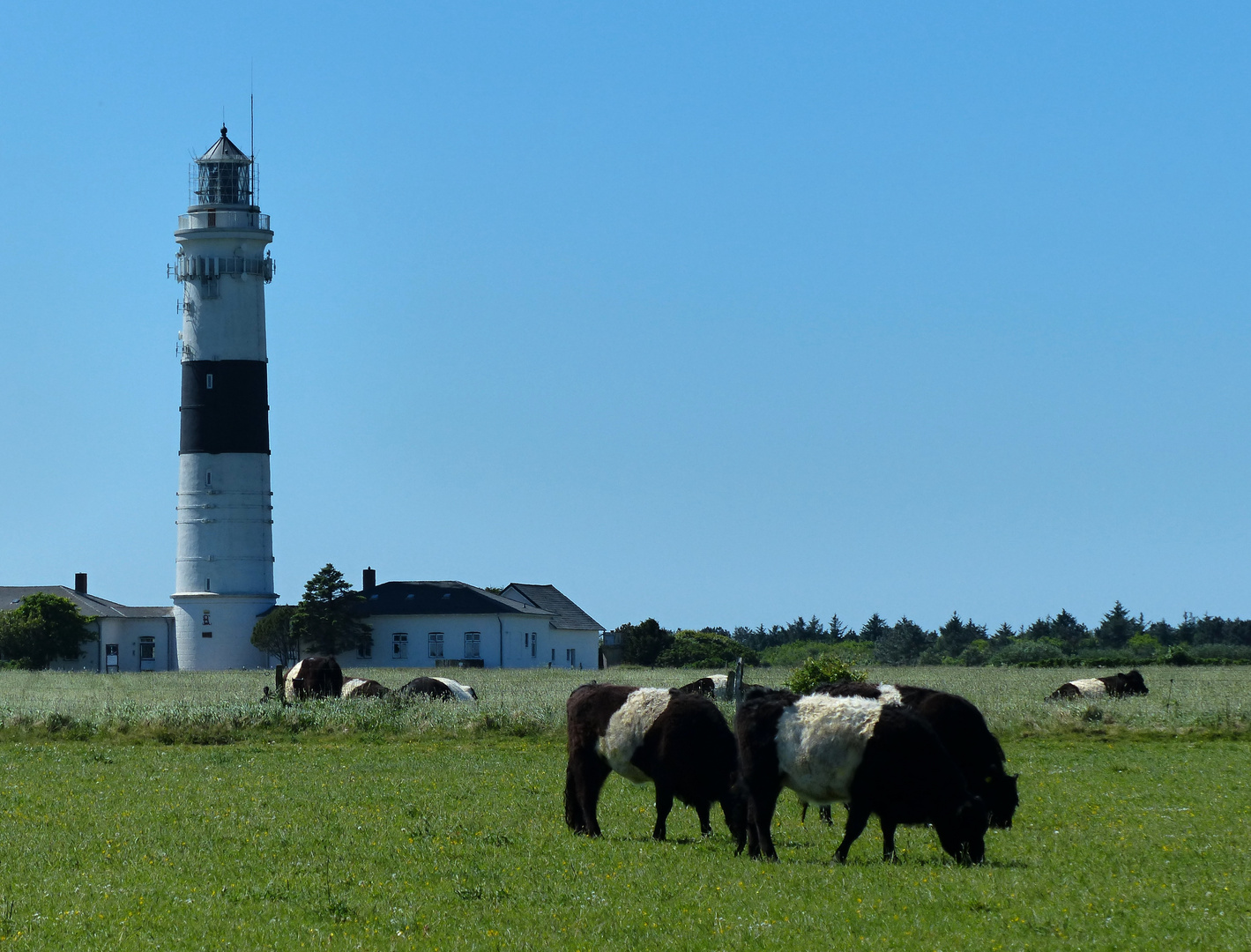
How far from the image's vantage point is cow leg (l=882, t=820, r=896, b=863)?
47.3 feet

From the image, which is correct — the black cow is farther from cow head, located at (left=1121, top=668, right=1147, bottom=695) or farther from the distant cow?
cow head, located at (left=1121, top=668, right=1147, bottom=695)

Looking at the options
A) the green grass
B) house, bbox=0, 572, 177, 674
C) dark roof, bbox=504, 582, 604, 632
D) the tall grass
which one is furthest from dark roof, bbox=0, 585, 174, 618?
the green grass

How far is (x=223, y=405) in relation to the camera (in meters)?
77.2

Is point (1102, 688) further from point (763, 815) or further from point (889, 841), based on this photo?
point (763, 815)

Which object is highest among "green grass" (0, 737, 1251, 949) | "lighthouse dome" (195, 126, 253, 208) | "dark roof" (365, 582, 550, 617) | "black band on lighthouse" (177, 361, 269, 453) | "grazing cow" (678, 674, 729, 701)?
"lighthouse dome" (195, 126, 253, 208)

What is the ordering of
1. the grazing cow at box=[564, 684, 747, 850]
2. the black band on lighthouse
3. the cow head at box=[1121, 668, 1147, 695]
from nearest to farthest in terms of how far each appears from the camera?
the grazing cow at box=[564, 684, 747, 850], the cow head at box=[1121, 668, 1147, 695], the black band on lighthouse

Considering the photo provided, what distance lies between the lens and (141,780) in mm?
21859

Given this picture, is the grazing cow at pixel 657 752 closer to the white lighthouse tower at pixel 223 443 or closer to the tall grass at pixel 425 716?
the tall grass at pixel 425 716

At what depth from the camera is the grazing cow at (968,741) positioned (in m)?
16.3

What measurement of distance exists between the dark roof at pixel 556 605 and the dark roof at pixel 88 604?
837 inches

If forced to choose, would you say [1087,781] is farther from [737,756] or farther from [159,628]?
[159,628]

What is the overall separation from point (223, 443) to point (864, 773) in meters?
67.0

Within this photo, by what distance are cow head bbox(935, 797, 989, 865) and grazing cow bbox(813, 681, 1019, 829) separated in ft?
5.67

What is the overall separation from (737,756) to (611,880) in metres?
2.67
